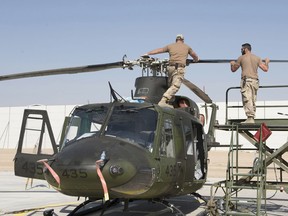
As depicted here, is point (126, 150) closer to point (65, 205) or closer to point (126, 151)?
point (126, 151)

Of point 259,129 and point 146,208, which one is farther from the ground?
point 259,129

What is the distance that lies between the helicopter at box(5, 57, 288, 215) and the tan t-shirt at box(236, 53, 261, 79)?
60.3 inches

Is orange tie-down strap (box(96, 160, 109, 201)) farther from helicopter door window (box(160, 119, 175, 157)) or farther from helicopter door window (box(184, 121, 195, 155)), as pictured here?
helicopter door window (box(184, 121, 195, 155))

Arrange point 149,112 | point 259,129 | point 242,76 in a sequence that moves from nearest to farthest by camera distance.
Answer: point 149,112, point 259,129, point 242,76

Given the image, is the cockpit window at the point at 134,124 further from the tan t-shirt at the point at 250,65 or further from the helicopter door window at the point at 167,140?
the tan t-shirt at the point at 250,65

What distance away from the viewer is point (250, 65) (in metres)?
11.1

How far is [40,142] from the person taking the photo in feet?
31.5

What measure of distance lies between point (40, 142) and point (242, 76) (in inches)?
200

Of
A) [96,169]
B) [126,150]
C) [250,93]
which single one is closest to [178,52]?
[250,93]

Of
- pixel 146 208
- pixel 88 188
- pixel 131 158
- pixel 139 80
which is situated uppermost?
pixel 139 80

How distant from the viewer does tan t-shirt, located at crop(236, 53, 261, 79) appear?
11.1 m

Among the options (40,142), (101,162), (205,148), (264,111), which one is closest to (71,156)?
(101,162)

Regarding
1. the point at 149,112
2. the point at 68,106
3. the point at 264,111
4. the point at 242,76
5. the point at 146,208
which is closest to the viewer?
the point at 149,112

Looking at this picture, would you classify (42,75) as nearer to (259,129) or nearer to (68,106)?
(259,129)
